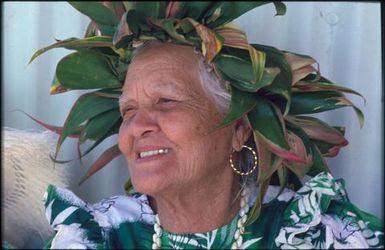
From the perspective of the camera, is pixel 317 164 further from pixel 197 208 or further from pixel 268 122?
→ pixel 197 208

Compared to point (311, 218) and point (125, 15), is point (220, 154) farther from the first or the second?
point (125, 15)

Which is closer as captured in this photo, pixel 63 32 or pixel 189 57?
pixel 189 57

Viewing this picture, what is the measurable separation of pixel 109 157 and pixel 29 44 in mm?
496

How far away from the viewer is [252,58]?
1.87 m

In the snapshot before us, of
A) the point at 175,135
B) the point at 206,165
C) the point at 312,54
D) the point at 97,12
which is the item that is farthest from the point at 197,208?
the point at 312,54

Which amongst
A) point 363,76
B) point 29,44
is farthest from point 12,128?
Result: point 363,76

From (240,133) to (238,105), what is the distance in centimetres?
17

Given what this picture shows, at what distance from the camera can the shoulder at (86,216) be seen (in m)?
1.99

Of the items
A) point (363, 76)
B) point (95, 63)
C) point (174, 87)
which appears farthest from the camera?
point (363, 76)

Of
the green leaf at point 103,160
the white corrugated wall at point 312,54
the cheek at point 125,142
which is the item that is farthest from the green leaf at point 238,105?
the white corrugated wall at point 312,54

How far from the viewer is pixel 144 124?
1.95m

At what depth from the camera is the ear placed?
2.07 metres

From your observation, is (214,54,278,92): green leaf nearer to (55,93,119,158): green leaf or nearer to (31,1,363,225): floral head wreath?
(31,1,363,225): floral head wreath

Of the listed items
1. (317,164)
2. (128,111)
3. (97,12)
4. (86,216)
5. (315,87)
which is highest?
(97,12)
